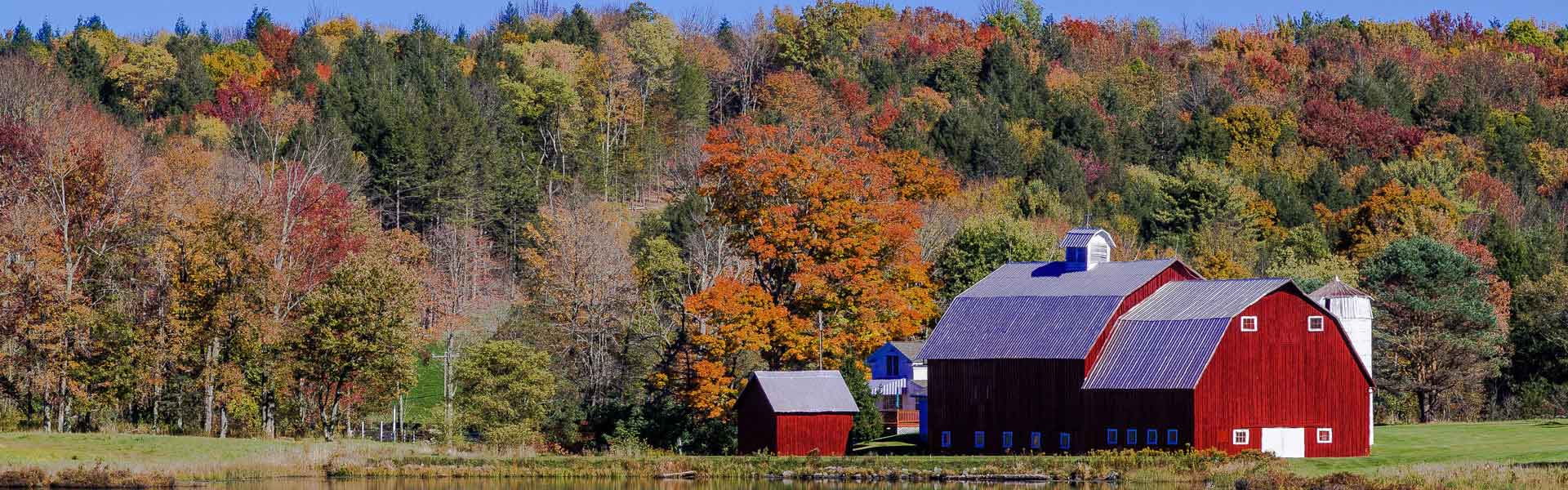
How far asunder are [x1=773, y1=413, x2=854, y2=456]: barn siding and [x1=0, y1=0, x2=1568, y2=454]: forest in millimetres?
4498

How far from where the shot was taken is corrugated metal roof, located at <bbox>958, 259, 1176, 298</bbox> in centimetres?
6781

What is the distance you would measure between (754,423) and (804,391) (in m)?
2.14

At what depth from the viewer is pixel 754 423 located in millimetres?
67812

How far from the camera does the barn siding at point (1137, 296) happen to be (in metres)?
64.6

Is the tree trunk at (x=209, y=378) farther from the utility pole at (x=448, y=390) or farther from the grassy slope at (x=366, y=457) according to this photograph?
the utility pole at (x=448, y=390)

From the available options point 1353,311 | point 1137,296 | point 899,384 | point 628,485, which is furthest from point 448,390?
point 1353,311

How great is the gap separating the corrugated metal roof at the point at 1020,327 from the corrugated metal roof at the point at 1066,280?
0.43 meters

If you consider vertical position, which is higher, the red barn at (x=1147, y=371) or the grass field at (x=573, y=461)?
the red barn at (x=1147, y=371)

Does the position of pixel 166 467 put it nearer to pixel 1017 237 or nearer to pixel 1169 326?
pixel 1169 326

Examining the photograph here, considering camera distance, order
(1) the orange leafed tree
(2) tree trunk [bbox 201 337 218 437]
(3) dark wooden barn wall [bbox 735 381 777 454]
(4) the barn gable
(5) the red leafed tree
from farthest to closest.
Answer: (5) the red leafed tree, (1) the orange leafed tree, (2) tree trunk [bbox 201 337 218 437], (3) dark wooden barn wall [bbox 735 381 777 454], (4) the barn gable

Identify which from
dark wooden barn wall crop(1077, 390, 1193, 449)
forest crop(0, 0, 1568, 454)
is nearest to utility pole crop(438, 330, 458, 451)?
forest crop(0, 0, 1568, 454)

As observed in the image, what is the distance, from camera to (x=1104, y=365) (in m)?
64.4

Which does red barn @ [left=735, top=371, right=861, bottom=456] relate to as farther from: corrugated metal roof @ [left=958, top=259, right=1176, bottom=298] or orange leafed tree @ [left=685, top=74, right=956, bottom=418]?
corrugated metal roof @ [left=958, top=259, right=1176, bottom=298]

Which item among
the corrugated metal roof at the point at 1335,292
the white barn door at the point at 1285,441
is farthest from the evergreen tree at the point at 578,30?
the white barn door at the point at 1285,441
